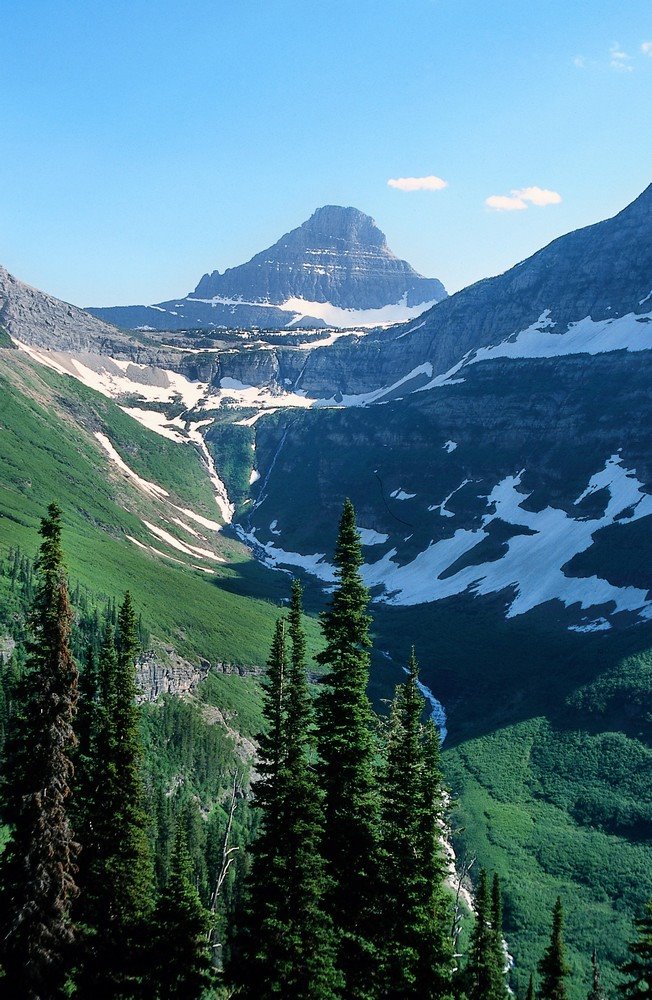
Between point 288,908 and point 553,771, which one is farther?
point 553,771

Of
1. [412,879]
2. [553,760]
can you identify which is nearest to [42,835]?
[412,879]

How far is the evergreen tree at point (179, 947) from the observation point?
32.5 m

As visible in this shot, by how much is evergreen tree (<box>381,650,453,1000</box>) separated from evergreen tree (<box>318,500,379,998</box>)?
23.9 inches

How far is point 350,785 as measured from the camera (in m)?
35.3

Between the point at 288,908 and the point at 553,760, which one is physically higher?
the point at 288,908

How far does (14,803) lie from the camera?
28.6 meters

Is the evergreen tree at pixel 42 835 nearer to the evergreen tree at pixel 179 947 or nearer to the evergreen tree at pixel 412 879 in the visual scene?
the evergreen tree at pixel 179 947

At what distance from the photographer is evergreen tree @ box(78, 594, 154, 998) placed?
1330 inches

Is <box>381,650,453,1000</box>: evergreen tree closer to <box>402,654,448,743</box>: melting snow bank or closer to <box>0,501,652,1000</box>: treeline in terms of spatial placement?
<box>0,501,652,1000</box>: treeline

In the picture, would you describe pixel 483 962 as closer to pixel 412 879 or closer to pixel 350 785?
pixel 412 879

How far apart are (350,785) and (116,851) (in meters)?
10.1

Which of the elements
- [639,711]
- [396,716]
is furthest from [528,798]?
[396,716]

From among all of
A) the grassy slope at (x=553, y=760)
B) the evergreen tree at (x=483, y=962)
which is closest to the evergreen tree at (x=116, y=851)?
the evergreen tree at (x=483, y=962)

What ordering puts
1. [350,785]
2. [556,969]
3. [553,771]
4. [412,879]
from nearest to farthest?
1. [412,879]
2. [350,785]
3. [556,969]
4. [553,771]
